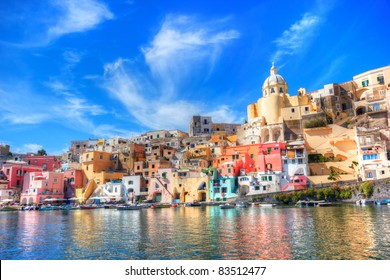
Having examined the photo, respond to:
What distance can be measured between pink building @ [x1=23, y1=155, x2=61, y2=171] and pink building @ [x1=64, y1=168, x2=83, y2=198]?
1003cm

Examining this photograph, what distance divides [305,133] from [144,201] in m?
24.9

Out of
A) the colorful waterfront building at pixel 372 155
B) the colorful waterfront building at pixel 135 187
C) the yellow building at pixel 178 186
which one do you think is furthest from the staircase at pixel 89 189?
the colorful waterfront building at pixel 372 155

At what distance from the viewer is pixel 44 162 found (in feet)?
212

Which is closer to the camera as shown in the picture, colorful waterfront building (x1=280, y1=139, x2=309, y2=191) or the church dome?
colorful waterfront building (x1=280, y1=139, x2=309, y2=191)

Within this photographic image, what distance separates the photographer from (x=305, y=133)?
46594mm

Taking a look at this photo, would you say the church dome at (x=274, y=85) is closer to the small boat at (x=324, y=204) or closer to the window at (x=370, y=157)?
the window at (x=370, y=157)

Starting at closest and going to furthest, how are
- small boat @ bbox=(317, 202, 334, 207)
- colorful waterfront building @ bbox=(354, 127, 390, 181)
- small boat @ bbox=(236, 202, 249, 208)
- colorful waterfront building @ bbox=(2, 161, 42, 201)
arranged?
small boat @ bbox=(317, 202, 334, 207) → colorful waterfront building @ bbox=(354, 127, 390, 181) → small boat @ bbox=(236, 202, 249, 208) → colorful waterfront building @ bbox=(2, 161, 42, 201)

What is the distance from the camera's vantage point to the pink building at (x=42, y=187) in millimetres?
52000

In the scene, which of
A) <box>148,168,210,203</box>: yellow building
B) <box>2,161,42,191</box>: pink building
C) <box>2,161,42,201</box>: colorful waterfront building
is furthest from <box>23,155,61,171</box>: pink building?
<box>148,168,210,203</box>: yellow building

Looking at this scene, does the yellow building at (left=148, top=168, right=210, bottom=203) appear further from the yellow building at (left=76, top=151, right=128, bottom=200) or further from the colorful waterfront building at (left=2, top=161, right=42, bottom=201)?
the colorful waterfront building at (left=2, top=161, right=42, bottom=201)

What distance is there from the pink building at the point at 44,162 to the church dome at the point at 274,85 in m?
42.2

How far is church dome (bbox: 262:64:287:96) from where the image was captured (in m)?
55.0
